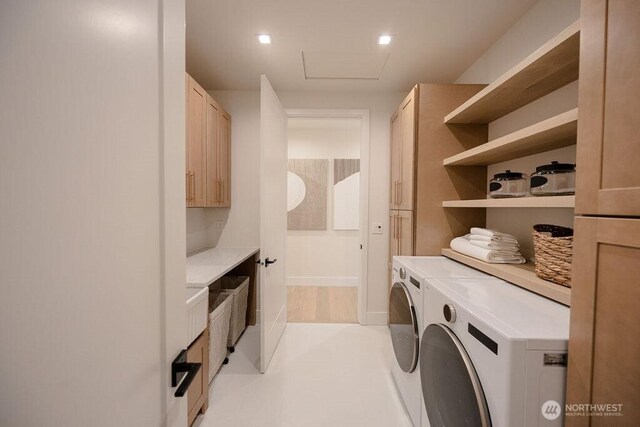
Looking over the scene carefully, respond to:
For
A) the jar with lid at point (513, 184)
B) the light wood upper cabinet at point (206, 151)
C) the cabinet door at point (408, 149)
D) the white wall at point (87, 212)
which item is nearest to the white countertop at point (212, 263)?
the light wood upper cabinet at point (206, 151)

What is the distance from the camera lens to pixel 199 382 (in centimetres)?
158

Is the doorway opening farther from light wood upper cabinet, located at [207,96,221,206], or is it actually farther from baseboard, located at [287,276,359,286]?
light wood upper cabinet, located at [207,96,221,206]

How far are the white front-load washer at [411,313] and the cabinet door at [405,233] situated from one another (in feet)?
0.94

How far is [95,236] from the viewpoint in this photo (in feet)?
1.36

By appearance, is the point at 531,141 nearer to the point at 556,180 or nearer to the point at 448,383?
the point at 556,180

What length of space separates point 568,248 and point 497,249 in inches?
18.3

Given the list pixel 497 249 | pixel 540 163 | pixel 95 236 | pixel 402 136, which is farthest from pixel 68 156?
pixel 402 136

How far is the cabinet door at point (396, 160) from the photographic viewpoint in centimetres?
250

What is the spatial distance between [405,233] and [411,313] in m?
0.93

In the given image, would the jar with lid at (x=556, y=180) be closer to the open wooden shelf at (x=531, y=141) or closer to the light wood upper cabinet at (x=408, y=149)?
the open wooden shelf at (x=531, y=141)

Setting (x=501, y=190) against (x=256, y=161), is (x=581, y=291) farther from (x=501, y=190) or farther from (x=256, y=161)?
(x=256, y=161)

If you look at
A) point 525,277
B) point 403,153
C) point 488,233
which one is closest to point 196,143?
point 403,153

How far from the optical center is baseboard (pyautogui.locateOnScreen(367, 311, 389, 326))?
2.92 meters

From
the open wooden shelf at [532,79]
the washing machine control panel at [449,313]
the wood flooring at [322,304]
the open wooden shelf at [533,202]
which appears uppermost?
the open wooden shelf at [532,79]
